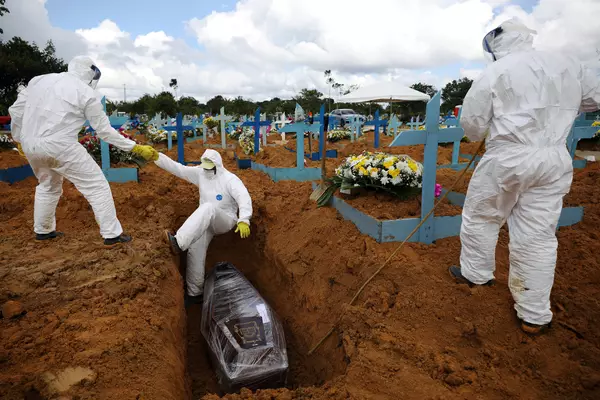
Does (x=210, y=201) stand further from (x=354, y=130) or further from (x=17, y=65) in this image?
(x=17, y=65)

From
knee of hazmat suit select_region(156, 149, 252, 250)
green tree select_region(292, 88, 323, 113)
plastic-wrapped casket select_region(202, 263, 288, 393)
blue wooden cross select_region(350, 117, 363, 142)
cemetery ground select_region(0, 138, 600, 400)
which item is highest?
green tree select_region(292, 88, 323, 113)

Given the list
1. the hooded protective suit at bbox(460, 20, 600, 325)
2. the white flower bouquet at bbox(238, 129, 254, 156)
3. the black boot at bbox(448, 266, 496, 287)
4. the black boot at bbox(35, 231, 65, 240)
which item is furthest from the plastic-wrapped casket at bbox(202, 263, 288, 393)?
the white flower bouquet at bbox(238, 129, 254, 156)

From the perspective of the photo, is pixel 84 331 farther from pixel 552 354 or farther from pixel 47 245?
pixel 552 354

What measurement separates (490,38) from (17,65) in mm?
27660

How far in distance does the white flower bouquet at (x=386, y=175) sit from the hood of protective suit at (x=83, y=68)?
3.05 metres

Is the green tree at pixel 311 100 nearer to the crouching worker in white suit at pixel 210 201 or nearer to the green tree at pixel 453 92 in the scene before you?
the green tree at pixel 453 92

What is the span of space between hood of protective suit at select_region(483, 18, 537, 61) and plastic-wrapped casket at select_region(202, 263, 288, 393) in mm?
3001

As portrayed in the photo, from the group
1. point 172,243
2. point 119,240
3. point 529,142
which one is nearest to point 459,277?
point 529,142

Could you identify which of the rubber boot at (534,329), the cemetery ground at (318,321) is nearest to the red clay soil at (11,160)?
the cemetery ground at (318,321)

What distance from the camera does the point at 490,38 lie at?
2.97m

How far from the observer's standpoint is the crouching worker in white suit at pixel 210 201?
4742 mm

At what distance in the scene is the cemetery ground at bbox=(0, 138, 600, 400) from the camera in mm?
2301

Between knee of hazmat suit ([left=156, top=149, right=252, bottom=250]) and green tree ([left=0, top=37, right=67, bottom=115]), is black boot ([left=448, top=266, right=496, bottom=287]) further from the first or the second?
Answer: green tree ([left=0, top=37, right=67, bottom=115])

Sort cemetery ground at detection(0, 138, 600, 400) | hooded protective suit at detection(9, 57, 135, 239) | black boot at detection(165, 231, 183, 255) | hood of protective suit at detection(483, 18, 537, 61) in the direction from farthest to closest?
1. black boot at detection(165, 231, 183, 255)
2. hooded protective suit at detection(9, 57, 135, 239)
3. hood of protective suit at detection(483, 18, 537, 61)
4. cemetery ground at detection(0, 138, 600, 400)
